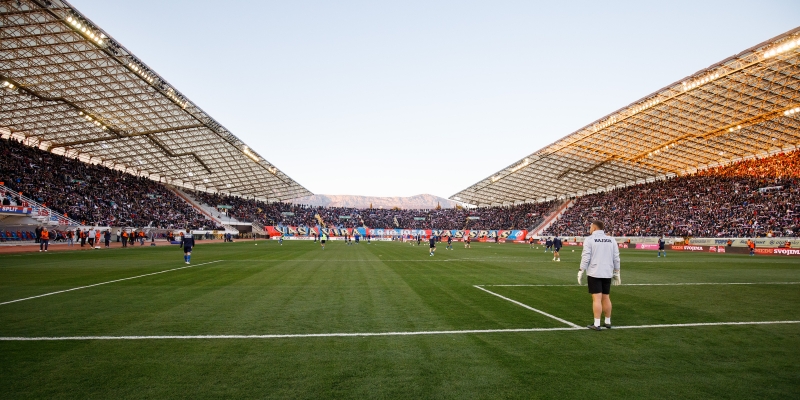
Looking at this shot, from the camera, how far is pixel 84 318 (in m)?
7.73

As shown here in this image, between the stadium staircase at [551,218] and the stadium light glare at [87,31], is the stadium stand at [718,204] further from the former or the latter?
the stadium light glare at [87,31]

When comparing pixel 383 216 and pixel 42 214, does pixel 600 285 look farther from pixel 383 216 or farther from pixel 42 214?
pixel 383 216

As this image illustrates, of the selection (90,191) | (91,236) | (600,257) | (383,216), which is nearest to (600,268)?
(600,257)

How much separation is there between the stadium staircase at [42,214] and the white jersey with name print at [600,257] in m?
44.1

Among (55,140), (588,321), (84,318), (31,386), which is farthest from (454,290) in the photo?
(55,140)

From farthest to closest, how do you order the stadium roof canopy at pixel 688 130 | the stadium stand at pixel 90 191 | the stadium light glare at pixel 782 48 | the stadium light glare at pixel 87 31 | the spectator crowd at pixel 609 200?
the spectator crowd at pixel 609 200 → the stadium stand at pixel 90 191 → the stadium roof canopy at pixel 688 130 → the stadium light glare at pixel 782 48 → the stadium light glare at pixel 87 31

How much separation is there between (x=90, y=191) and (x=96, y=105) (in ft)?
45.9

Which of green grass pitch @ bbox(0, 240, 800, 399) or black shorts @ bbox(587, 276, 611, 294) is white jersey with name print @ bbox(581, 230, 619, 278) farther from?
green grass pitch @ bbox(0, 240, 800, 399)

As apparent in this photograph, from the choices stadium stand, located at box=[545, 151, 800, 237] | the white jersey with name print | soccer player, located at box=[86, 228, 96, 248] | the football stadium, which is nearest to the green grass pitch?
the football stadium

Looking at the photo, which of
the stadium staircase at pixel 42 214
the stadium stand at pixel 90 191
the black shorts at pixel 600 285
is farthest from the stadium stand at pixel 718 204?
the stadium staircase at pixel 42 214

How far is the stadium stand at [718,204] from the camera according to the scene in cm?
4284

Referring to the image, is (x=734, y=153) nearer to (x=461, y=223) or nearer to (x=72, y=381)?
(x=461, y=223)

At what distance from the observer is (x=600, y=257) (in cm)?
712

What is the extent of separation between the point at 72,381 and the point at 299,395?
261 centimetres
